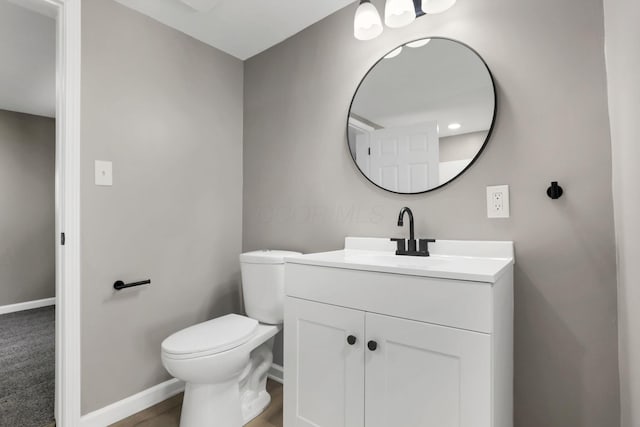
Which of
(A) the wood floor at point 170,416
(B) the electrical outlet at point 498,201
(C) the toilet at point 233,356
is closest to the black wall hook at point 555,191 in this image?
(B) the electrical outlet at point 498,201

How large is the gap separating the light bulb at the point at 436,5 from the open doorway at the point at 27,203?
98.0 inches

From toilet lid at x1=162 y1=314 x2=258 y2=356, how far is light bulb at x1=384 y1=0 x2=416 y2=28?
5.15ft

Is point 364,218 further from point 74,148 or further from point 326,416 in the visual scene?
point 74,148

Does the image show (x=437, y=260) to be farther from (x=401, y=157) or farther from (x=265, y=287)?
(x=265, y=287)

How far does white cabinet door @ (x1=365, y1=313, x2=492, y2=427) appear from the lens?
0.88 m

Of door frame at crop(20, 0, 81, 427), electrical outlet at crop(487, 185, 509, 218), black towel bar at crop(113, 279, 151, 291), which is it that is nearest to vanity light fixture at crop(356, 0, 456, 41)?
electrical outlet at crop(487, 185, 509, 218)

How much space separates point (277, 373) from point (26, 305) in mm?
3515

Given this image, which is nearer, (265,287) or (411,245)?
(411,245)

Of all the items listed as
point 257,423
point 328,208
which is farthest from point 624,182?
point 257,423

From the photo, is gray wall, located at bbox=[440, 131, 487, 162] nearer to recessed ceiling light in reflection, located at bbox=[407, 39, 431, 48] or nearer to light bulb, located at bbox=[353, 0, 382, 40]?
recessed ceiling light in reflection, located at bbox=[407, 39, 431, 48]

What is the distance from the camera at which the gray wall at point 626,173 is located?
0.79m

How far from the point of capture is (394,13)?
1.32 metres

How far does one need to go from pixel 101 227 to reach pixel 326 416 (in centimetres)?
141

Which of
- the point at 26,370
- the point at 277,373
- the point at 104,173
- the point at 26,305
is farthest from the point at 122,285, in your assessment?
the point at 26,305
